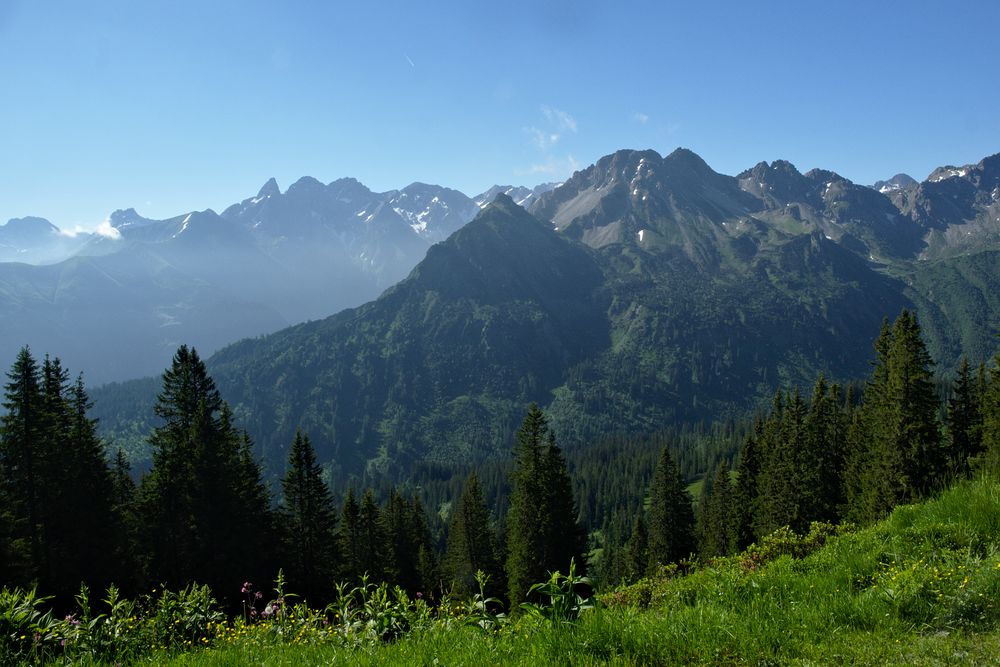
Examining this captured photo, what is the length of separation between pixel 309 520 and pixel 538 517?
1621cm

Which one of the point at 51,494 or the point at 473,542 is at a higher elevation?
the point at 51,494

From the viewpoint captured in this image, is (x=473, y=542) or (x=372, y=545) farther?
(x=473, y=542)

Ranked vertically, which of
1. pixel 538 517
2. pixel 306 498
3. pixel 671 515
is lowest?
pixel 671 515

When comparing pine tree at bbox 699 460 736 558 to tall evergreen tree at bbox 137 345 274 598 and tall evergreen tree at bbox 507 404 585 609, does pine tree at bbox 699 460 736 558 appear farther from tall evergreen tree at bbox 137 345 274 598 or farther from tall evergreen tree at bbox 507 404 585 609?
tall evergreen tree at bbox 137 345 274 598

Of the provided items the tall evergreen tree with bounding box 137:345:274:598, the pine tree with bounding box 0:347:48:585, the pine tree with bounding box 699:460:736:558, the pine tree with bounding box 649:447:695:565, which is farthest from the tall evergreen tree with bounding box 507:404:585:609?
the pine tree with bounding box 0:347:48:585

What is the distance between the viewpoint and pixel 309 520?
39000 millimetres

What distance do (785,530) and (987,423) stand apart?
30.9 meters

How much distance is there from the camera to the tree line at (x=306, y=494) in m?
26.5

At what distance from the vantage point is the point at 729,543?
53312 mm

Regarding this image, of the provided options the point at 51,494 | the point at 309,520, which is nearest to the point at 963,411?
the point at 309,520

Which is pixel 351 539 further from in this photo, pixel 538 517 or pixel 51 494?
pixel 51 494

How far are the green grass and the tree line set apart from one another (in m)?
10.9

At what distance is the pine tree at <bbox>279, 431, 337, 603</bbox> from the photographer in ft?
124

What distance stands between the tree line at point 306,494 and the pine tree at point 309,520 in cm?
14
